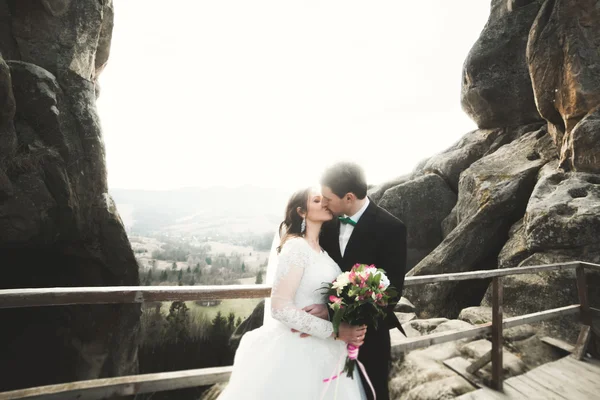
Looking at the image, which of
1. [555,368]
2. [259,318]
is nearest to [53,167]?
[259,318]

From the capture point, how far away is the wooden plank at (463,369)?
399 centimetres

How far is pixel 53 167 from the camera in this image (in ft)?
40.0

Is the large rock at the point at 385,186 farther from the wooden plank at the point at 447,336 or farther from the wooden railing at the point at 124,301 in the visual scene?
the wooden railing at the point at 124,301

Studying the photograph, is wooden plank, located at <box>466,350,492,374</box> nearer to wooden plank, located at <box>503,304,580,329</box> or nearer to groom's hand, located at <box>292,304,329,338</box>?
wooden plank, located at <box>503,304,580,329</box>

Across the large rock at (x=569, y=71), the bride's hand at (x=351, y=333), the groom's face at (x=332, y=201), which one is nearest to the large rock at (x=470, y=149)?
the large rock at (x=569, y=71)

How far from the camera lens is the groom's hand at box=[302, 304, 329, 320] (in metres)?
2.24

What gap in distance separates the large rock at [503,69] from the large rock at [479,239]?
12.3 feet

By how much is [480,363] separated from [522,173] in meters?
9.06

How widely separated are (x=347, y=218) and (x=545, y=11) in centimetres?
1299

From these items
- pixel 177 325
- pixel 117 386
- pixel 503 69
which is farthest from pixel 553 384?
pixel 177 325

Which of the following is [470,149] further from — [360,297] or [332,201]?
[360,297]

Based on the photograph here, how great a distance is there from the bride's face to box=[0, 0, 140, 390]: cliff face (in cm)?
1333

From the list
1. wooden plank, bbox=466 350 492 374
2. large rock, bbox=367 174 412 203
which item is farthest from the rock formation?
large rock, bbox=367 174 412 203

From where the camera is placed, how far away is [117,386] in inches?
88.7
